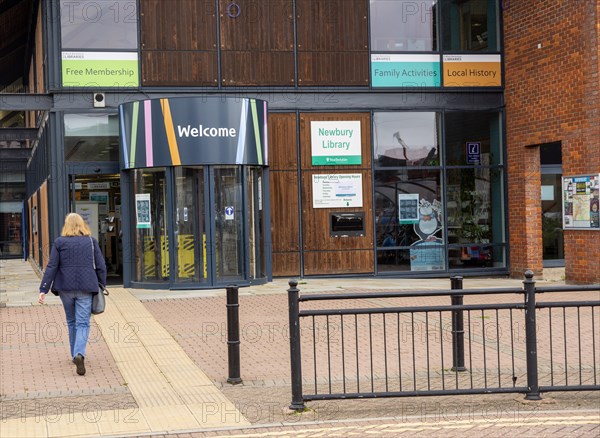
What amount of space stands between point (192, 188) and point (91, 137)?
2.86 m

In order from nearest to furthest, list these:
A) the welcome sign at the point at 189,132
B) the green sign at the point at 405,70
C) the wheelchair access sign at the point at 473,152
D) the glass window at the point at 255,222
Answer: the welcome sign at the point at 189,132 → the glass window at the point at 255,222 → the green sign at the point at 405,70 → the wheelchair access sign at the point at 473,152

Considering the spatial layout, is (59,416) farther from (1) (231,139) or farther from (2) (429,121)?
(2) (429,121)

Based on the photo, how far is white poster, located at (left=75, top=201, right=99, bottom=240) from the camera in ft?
65.8

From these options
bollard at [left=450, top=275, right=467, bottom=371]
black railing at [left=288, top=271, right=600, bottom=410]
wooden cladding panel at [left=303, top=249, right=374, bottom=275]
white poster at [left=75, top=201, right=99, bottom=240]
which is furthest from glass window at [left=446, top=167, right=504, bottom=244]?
bollard at [left=450, top=275, right=467, bottom=371]

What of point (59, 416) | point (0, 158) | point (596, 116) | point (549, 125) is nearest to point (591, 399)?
point (59, 416)

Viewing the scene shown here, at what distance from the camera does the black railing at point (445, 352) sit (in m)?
7.24

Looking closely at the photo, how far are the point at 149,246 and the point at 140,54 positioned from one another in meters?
4.28

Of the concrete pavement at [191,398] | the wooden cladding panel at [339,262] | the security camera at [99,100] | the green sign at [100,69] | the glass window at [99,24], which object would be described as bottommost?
the concrete pavement at [191,398]

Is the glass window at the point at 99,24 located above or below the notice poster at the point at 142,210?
above

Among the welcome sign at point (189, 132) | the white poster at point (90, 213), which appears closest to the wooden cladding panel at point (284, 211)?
the welcome sign at point (189, 132)

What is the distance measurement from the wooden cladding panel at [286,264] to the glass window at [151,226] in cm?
286

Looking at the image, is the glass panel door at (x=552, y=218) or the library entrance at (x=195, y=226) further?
the glass panel door at (x=552, y=218)

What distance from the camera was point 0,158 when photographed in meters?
35.8

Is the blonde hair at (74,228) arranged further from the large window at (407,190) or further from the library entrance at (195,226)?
the large window at (407,190)
